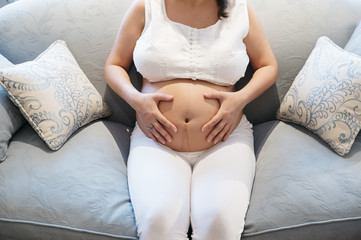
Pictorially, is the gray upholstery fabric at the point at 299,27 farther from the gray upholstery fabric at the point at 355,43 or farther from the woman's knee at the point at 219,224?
the woman's knee at the point at 219,224

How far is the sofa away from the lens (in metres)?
1.08

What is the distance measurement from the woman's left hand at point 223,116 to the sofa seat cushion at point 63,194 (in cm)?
38

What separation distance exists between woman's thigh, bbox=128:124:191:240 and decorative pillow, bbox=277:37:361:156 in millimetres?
540

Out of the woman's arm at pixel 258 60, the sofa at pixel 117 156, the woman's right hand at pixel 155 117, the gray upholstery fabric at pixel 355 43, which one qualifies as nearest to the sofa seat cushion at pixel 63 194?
the sofa at pixel 117 156

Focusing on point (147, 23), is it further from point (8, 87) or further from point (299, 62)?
point (299, 62)

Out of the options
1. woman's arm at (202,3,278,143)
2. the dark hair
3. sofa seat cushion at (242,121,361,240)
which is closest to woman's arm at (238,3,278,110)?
woman's arm at (202,3,278,143)

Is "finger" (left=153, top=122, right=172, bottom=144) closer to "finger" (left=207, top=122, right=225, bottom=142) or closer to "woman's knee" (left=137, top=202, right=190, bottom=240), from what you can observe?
"finger" (left=207, top=122, right=225, bottom=142)

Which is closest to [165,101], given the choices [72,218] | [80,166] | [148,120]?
[148,120]

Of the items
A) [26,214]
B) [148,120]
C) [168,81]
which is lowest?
[26,214]

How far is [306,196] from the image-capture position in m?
1.11

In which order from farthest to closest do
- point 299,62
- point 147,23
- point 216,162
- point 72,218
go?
point 299,62
point 147,23
point 216,162
point 72,218

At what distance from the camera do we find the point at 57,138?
4.15 feet

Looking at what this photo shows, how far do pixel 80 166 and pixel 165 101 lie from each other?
1.30ft

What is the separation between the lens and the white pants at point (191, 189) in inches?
40.8
